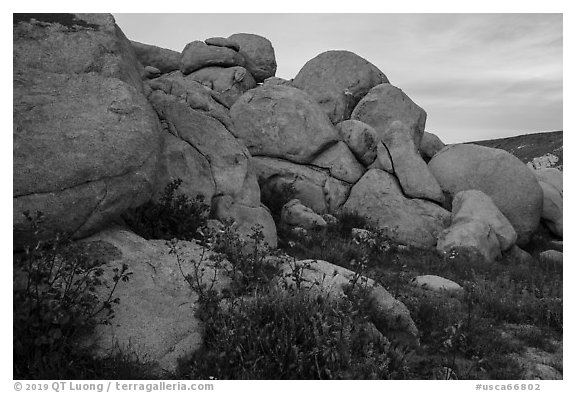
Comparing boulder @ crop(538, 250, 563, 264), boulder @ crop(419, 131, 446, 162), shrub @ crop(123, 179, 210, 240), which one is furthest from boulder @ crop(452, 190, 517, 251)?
shrub @ crop(123, 179, 210, 240)

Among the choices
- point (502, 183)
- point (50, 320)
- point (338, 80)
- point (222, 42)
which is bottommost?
point (50, 320)

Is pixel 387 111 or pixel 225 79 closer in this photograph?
pixel 387 111

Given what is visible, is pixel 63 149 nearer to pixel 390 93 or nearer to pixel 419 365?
pixel 419 365

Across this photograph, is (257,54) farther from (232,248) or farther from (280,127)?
(232,248)

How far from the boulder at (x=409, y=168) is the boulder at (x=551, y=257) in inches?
154

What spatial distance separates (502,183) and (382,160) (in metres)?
4.89

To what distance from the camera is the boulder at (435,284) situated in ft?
35.1

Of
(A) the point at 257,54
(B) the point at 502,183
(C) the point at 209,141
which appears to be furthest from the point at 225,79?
(B) the point at 502,183

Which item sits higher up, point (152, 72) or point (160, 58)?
point (160, 58)

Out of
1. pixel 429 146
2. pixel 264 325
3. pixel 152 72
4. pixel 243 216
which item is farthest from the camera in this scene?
pixel 152 72

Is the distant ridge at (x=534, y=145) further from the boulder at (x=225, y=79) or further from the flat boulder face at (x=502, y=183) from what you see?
the boulder at (x=225, y=79)

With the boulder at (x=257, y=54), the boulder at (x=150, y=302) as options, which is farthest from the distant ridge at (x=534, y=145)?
the boulder at (x=150, y=302)

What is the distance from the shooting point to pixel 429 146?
23703 millimetres
